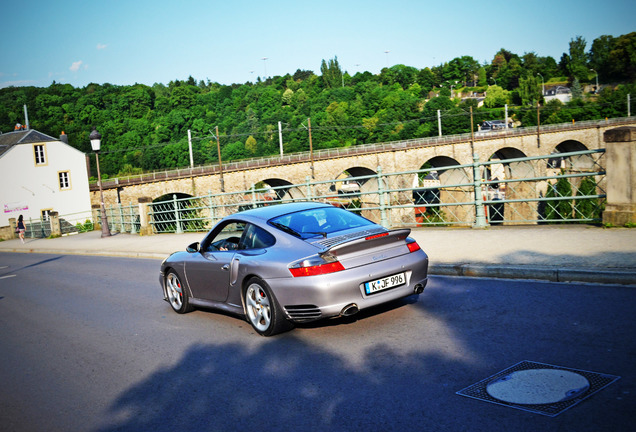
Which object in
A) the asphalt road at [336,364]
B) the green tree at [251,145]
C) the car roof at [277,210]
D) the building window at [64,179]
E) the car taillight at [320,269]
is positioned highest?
the green tree at [251,145]

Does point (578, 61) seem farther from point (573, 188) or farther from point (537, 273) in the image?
point (537, 273)

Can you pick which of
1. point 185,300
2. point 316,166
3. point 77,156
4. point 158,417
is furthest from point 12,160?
point 158,417

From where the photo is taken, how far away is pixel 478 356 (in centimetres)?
472

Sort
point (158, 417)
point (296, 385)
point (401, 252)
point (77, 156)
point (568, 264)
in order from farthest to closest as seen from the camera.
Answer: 1. point (77, 156)
2. point (568, 264)
3. point (401, 252)
4. point (296, 385)
5. point (158, 417)

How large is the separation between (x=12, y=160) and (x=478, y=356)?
2281 inches

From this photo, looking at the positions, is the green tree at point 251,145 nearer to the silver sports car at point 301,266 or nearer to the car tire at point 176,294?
the car tire at point 176,294

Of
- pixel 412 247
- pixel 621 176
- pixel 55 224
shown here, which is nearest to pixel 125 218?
pixel 55 224

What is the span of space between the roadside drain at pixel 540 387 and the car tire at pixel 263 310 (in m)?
2.37

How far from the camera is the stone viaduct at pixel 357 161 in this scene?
73188 millimetres

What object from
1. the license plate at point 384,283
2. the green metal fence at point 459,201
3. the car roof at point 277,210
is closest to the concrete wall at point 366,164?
the green metal fence at point 459,201

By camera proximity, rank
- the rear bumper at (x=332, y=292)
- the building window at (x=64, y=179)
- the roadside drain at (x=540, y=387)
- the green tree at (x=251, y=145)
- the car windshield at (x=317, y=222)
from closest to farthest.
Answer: the roadside drain at (x=540, y=387) → the rear bumper at (x=332, y=292) → the car windshield at (x=317, y=222) → the building window at (x=64, y=179) → the green tree at (x=251, y=145)

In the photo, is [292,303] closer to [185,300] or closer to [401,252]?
[401,252]

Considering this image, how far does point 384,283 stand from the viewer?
5.91 m

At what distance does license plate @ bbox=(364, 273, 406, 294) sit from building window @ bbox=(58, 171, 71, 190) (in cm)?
5771
